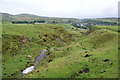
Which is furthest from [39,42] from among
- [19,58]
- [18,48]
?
[19,58]

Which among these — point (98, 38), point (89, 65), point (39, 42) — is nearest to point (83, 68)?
point (89, 65)

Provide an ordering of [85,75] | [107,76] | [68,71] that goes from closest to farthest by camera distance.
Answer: [107,76] < [85,75] < [68,71]

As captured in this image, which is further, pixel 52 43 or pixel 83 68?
pixel 52 43

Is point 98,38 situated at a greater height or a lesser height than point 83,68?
greater

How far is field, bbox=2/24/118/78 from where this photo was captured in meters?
31.0

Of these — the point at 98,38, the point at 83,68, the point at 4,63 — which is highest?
the point at 98,38

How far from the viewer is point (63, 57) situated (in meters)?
45.8

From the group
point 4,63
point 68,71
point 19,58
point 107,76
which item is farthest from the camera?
point 19,58

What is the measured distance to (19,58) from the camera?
5700 cm

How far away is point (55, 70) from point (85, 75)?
8068 millimetres

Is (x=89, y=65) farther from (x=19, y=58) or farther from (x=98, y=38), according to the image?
(x=19, y=58)

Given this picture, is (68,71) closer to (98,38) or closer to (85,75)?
(85,75)

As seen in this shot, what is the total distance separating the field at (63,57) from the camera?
31.0 meters

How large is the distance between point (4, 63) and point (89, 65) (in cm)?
3518
